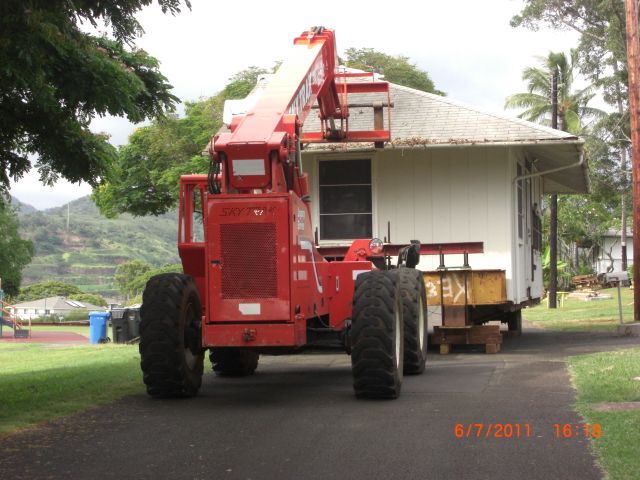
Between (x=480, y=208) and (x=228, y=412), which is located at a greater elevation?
(x=480, y=208)

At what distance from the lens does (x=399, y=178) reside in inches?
685

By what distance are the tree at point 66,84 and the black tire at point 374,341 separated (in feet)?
10.2

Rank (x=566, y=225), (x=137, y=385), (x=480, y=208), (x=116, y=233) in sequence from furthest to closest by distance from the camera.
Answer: (x=116, y=233), (x=566, y=225), (x=480, y=208), (x=137, y=385)

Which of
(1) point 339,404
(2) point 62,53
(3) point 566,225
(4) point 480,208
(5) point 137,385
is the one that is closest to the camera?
(2) point 62,53

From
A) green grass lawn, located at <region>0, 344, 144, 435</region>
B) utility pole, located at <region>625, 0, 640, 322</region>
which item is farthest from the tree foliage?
green grass lawn, located at <region>0, 344, 144, 435</region>

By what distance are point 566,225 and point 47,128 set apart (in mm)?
58253

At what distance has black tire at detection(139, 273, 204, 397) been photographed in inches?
383

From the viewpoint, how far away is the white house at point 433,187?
1691 centimetres

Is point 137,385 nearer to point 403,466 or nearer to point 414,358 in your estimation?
point 414,358

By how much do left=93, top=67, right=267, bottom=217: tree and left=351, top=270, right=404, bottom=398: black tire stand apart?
88.2 ft

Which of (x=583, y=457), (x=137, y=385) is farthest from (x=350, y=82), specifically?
(x=583, y=457)

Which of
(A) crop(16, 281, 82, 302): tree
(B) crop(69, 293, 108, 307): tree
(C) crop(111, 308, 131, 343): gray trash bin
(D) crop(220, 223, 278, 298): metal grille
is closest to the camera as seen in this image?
(D) crop(220, 223, 278, 298): metal grille
